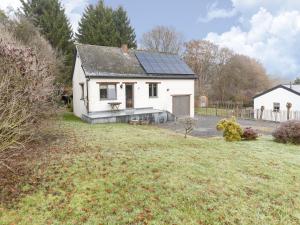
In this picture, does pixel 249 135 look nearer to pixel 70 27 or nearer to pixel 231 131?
pixel 231 131

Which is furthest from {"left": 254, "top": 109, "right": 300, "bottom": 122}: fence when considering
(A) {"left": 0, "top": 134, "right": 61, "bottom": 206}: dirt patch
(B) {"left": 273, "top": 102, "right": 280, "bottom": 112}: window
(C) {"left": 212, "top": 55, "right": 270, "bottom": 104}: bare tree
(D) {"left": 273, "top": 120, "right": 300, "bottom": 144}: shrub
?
(A) {"left": 0, "top": 134, "right": 61, "bottom": 206}: dirt patch

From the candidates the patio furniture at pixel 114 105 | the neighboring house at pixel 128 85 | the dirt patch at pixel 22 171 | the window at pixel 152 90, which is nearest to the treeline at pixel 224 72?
the neighboring house at pixel 128 85

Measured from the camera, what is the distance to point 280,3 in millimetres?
12391

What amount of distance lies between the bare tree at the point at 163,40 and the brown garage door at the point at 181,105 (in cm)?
1916

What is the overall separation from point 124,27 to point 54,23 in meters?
10.3

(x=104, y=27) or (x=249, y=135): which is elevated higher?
(x=104, y=27)

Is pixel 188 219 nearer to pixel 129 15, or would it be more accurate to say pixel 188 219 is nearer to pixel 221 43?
pixel 129 15

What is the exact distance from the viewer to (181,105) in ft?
67.3

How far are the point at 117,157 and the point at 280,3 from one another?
12.7 m

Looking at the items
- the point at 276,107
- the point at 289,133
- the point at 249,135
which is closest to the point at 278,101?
the point at 276,107

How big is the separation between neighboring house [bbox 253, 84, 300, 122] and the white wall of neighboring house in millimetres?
9898

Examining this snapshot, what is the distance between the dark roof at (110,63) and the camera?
16.1m

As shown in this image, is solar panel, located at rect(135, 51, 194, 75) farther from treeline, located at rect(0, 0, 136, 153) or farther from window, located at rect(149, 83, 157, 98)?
treeline, located at rect(0, 0, 136, 153)

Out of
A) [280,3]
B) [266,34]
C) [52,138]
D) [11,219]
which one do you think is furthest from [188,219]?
[266,34]
